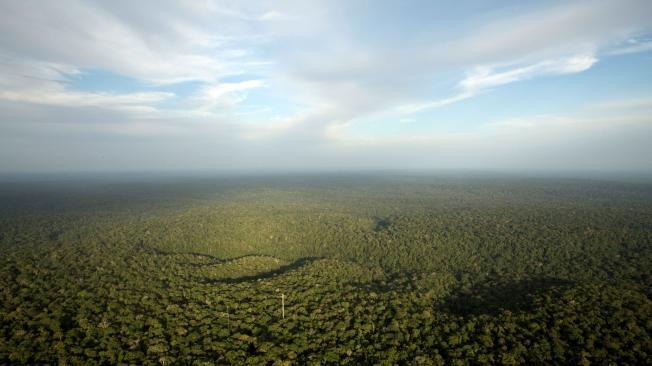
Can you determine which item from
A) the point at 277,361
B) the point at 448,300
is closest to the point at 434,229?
the point at 448,300

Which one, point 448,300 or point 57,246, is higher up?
point 57,246

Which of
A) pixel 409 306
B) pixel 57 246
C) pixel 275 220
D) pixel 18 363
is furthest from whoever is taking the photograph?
pixel 275 220

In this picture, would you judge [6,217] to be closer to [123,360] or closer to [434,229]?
[123,360]

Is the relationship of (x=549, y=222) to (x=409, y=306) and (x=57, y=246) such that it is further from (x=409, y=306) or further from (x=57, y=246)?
(x=57, y=246)

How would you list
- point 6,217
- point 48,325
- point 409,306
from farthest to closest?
1. point 6,217
2. point 409,306
3. point 48,325

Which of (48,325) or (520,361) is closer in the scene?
(520,361)

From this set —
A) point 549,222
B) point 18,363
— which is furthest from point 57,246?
point 549,222
